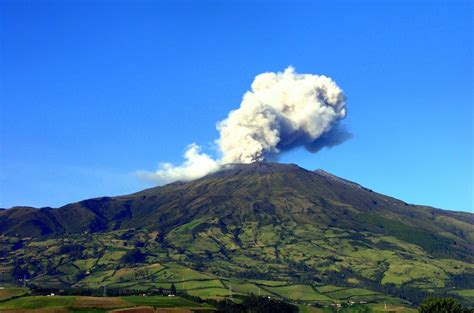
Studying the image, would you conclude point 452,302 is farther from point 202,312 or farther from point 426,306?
point 202,312

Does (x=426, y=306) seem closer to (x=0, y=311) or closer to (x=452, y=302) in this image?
(x=452, y=302)

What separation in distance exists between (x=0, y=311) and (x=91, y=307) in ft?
81.9

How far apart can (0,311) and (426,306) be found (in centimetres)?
11482

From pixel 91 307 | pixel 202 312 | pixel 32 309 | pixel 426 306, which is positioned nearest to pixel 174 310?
pixel 202 312

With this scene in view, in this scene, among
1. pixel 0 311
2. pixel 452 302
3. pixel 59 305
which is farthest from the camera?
pixel 59 305

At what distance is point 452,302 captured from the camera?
170125 mm

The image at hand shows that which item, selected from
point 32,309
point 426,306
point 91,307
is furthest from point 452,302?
point 32,309

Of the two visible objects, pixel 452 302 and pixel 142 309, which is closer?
pixel 452 302

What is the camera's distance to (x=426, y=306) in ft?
565

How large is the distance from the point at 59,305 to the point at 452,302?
368 feet

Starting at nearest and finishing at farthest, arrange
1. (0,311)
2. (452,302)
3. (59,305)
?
(452,302) → (0,311) → (59,305)

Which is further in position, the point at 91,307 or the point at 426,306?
the point at 91,307

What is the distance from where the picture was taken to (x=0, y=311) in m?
183

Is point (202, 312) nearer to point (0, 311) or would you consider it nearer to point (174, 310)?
point (174, 310)
